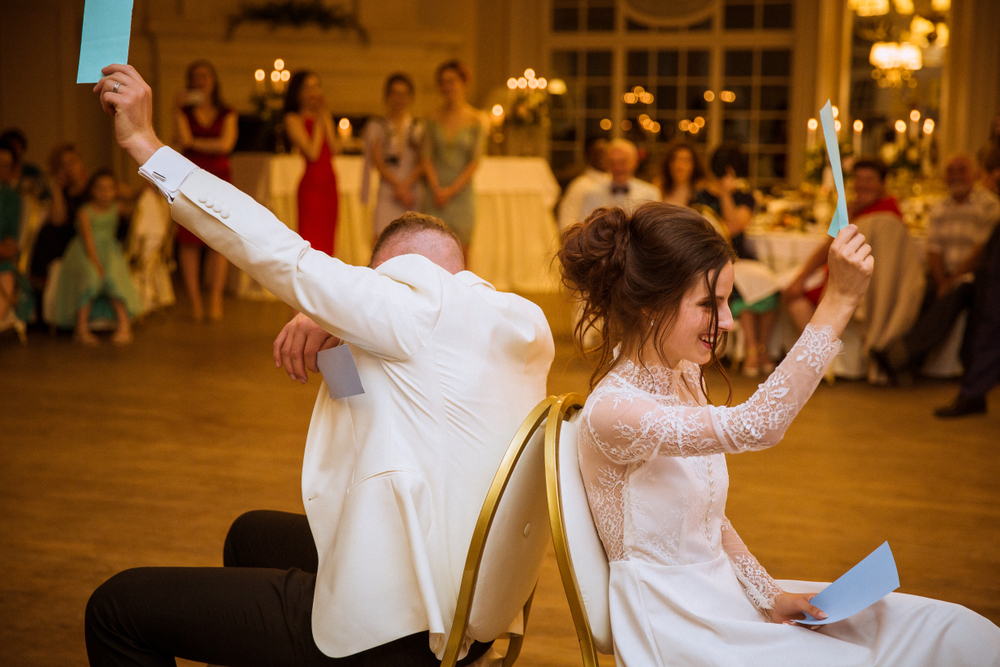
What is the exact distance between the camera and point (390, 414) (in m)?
1.36

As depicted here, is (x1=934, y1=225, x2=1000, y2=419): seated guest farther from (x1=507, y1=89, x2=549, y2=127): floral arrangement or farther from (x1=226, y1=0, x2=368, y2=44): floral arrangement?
(x1=226, y1=0, x2=368, y2=44): floral arrangement

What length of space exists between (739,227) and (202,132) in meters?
3.83

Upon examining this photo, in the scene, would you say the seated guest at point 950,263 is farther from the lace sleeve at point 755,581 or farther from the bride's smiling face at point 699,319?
the bride's smiling face at point 699,319

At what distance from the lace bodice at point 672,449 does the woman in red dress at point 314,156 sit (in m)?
5.68

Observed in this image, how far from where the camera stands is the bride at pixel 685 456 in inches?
46.6

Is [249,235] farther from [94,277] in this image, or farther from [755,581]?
[94,277]

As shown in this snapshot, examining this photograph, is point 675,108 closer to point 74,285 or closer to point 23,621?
point 74,285

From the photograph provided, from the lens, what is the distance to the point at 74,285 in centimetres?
631

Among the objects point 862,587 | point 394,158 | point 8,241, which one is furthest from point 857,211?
point 8,241

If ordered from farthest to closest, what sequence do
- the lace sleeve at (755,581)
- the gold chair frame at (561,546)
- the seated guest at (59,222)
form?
the seated guest at (59,222)
the lace sleeve at (755,581)
the gold chair frame at (561,546)

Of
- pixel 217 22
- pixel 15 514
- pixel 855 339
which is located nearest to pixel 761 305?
pixel 855 339

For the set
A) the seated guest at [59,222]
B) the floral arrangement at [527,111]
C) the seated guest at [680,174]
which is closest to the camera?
the seated guest at [680,174]

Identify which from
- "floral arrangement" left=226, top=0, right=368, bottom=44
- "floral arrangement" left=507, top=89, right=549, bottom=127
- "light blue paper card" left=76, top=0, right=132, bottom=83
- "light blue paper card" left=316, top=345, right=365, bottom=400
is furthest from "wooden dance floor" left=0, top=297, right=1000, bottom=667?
"floral arrangement" left=226, top=0, right=368, bottom=44

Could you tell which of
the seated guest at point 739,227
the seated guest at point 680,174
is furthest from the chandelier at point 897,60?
the seated guest at point 680,174
